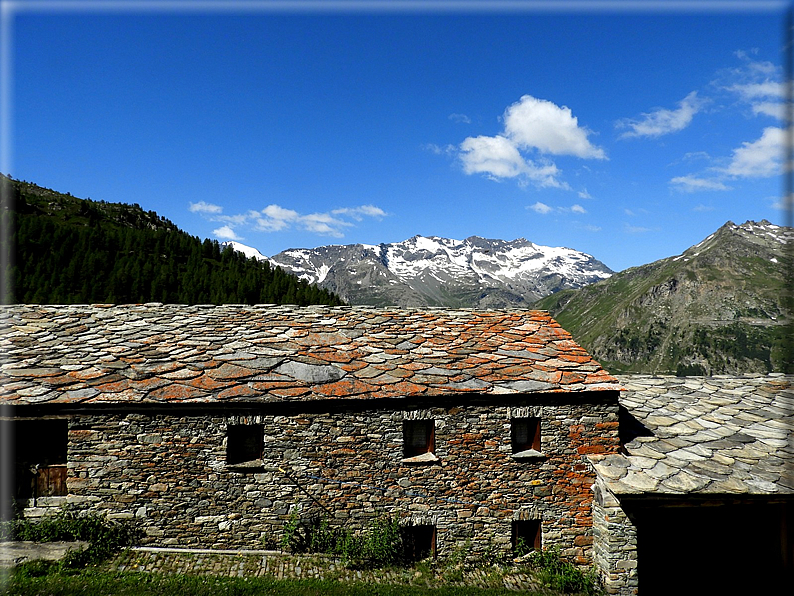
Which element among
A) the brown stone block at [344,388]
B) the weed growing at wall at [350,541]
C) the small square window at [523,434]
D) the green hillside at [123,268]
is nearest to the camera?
the weed growing at wall at [350,541]

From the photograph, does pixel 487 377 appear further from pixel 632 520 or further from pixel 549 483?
pixel 632 520

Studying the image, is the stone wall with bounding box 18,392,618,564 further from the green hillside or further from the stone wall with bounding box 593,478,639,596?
the green hillside

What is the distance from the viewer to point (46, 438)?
1168 centimetres

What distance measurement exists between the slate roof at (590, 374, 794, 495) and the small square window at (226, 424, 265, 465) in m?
8.17

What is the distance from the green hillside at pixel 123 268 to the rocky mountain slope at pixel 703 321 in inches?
4585

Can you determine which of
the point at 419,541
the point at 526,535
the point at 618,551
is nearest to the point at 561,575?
the point at 526,535

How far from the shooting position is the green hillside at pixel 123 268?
70375mm

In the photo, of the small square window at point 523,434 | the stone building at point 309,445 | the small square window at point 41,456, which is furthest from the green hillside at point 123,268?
the small square window at point 523,434

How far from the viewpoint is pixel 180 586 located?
9656 mm

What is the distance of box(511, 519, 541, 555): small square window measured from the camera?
1178 cm

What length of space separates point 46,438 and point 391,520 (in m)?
8.70

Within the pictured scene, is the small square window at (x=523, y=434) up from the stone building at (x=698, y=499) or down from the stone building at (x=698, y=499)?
up

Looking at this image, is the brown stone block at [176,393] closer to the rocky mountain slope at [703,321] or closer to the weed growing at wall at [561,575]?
the weed growing at wall at [561,575]

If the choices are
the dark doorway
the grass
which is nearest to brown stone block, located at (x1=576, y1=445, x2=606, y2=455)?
the dark doorway
